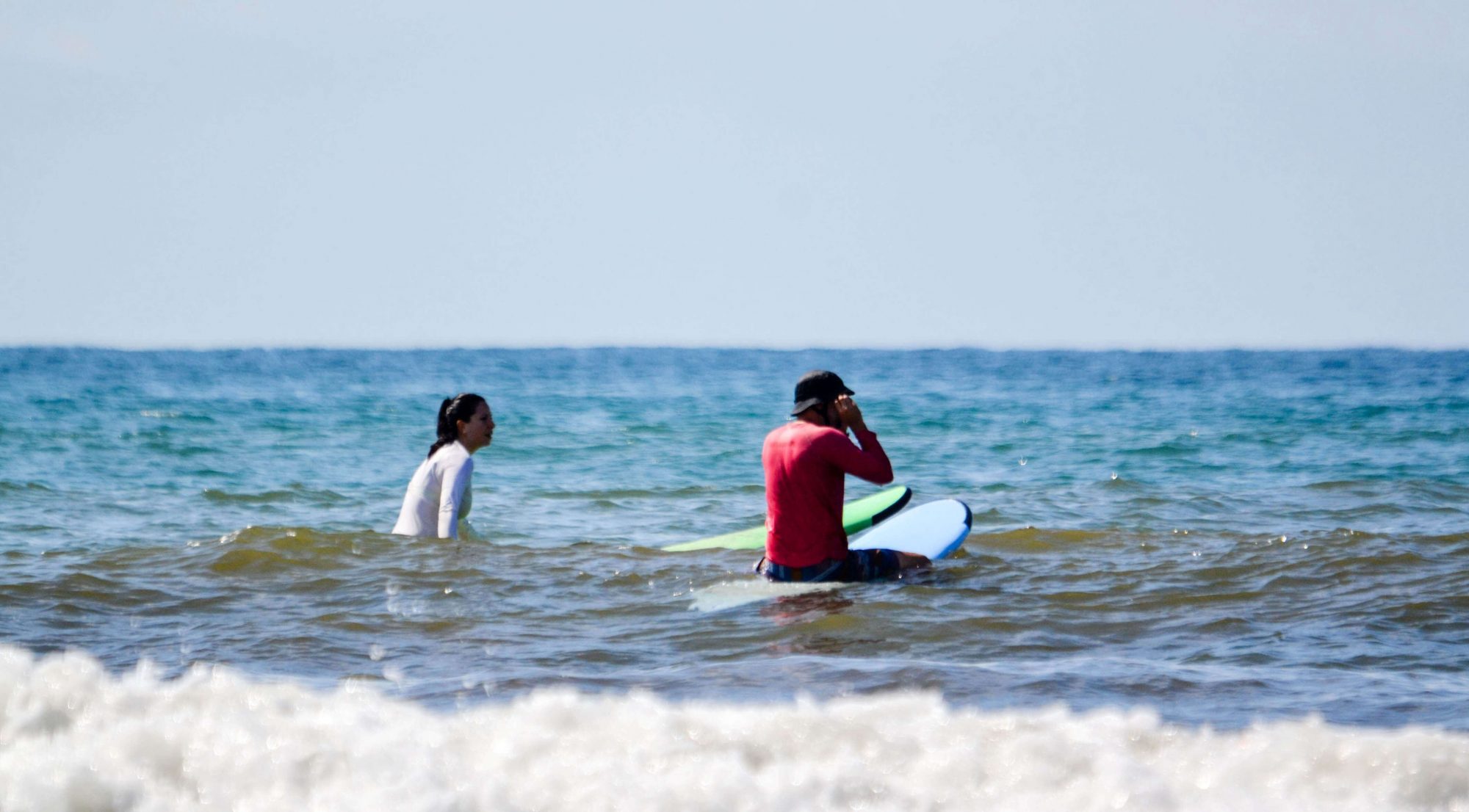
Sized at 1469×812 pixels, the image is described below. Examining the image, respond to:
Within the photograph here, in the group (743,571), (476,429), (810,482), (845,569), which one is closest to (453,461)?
(476,429)

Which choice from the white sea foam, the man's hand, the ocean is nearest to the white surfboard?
the ocean

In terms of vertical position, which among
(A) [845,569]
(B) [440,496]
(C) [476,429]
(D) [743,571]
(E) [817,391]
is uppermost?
(E) [817,391]

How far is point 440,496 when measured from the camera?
7.54 meters

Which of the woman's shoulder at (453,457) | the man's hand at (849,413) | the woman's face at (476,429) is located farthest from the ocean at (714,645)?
the man's hand at (849,413)

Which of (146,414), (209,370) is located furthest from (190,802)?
(209,370)

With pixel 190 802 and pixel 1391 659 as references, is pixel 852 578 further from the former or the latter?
pixel 190 802

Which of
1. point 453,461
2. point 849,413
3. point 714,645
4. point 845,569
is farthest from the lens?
point 453,461

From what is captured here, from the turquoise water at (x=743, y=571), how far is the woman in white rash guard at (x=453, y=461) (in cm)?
36

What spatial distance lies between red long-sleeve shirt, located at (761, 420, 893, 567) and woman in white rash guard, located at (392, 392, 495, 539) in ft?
5.53

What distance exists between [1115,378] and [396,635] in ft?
125

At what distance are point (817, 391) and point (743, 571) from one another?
172cm

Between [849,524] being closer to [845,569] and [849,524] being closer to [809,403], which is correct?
[845,569]

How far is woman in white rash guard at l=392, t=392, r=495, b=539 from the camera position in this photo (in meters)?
7.25

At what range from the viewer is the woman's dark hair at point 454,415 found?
23.9 ft
